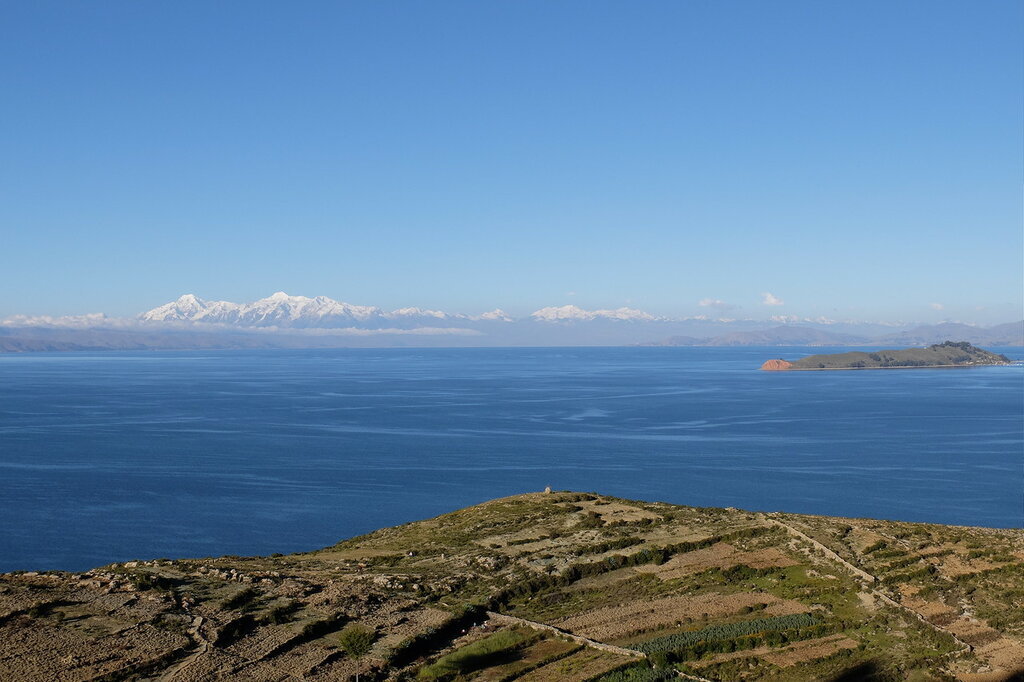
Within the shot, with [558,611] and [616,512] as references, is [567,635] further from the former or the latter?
[616,512]

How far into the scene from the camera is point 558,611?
108 ft

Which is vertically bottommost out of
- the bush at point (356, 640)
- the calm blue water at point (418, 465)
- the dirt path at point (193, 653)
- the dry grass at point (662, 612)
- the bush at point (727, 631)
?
the calm blue water at point (418, 465)

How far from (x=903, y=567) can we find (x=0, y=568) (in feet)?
180

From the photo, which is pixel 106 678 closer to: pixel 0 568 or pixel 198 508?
pixel 0 568

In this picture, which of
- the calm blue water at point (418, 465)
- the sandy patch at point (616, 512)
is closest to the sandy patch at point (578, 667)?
the sandy patch at point (616, 512)

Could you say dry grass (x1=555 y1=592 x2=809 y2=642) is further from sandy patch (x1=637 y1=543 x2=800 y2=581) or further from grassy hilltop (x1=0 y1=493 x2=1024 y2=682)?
sandy patch (x1=637 y1=543 x2=800 y2=581)

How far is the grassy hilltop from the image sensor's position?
90.7 feet

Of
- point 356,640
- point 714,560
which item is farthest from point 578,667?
point 714,560

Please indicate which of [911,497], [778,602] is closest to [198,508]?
[778,602]

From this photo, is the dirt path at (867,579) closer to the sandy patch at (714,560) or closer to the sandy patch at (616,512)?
the sandy patch at (714,560)

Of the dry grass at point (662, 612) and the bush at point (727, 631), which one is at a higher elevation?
the dry grass at point (662, 612)

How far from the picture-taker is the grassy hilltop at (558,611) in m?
27.7

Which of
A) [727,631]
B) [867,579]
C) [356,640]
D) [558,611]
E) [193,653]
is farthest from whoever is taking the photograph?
[867,579]

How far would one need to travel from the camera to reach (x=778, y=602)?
34.3 meters
